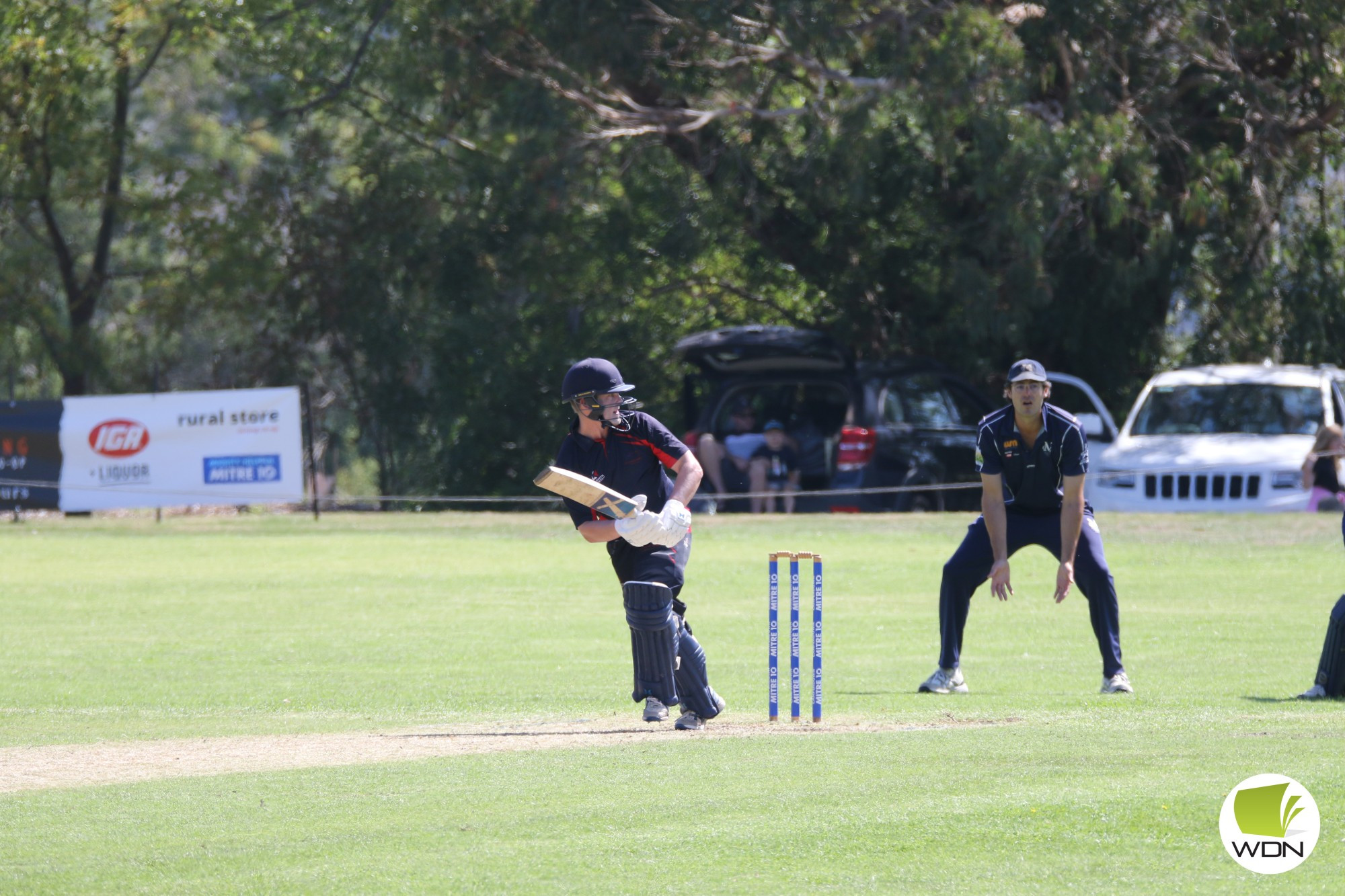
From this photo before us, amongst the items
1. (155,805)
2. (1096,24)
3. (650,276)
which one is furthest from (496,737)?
(650,276)

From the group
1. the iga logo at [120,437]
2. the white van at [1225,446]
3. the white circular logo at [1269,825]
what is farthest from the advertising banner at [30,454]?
the white circular logo at [1269,825]

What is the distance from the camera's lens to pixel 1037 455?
33.9 feet

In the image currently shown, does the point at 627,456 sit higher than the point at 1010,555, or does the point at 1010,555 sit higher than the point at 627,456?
the point at 627,456

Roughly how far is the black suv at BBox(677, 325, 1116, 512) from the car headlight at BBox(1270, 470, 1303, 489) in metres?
2.22

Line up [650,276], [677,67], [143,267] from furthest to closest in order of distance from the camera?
[143,267]
[650,276]
[677,67]

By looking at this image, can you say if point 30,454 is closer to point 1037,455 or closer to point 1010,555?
point 1010,555

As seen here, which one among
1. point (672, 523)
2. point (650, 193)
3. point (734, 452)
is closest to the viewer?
point (672, 523)

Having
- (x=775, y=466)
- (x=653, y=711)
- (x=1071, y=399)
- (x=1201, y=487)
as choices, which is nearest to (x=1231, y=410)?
(x=1201, y=487)

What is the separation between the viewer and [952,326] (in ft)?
92.0

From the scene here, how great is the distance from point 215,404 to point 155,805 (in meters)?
18.3

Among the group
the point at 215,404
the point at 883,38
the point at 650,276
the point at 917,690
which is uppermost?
the point at 883,38

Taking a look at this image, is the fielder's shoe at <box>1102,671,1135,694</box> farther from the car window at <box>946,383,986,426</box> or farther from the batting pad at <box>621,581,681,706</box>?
the car window at <box>946,383,986,426</box>

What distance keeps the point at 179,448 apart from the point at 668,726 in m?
17.0

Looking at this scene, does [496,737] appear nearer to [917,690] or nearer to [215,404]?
[917,690]
